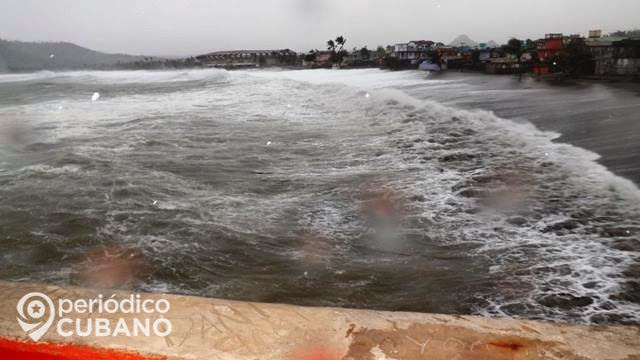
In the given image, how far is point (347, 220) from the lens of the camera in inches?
231

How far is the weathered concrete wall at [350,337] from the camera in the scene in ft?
5.84

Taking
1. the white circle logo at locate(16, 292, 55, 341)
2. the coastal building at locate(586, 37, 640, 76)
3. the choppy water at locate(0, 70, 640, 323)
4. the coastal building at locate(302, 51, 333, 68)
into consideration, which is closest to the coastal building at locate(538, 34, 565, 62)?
the coastal building at locate(586, 37, 640, 76)

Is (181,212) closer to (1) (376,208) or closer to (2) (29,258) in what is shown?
(2) (29,258)

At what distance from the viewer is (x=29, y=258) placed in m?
4.67

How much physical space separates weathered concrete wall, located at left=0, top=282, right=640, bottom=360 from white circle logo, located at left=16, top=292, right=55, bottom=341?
32 millimetres

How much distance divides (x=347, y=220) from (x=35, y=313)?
13.6 feet

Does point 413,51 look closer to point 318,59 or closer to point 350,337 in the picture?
point 318,59

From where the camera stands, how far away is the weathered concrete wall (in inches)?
70.1

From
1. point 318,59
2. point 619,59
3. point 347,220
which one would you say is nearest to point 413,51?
point 318,59

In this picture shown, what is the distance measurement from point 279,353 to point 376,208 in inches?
178

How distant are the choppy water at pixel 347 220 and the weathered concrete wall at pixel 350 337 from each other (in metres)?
1.79

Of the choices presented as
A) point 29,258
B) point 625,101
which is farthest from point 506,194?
point 625,101

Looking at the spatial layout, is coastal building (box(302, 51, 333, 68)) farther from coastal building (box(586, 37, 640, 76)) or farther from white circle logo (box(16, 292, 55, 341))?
white circle logo (box(16, 292, 55, 341))

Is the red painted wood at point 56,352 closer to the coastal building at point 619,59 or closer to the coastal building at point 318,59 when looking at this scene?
the coastal building at point 619,59
